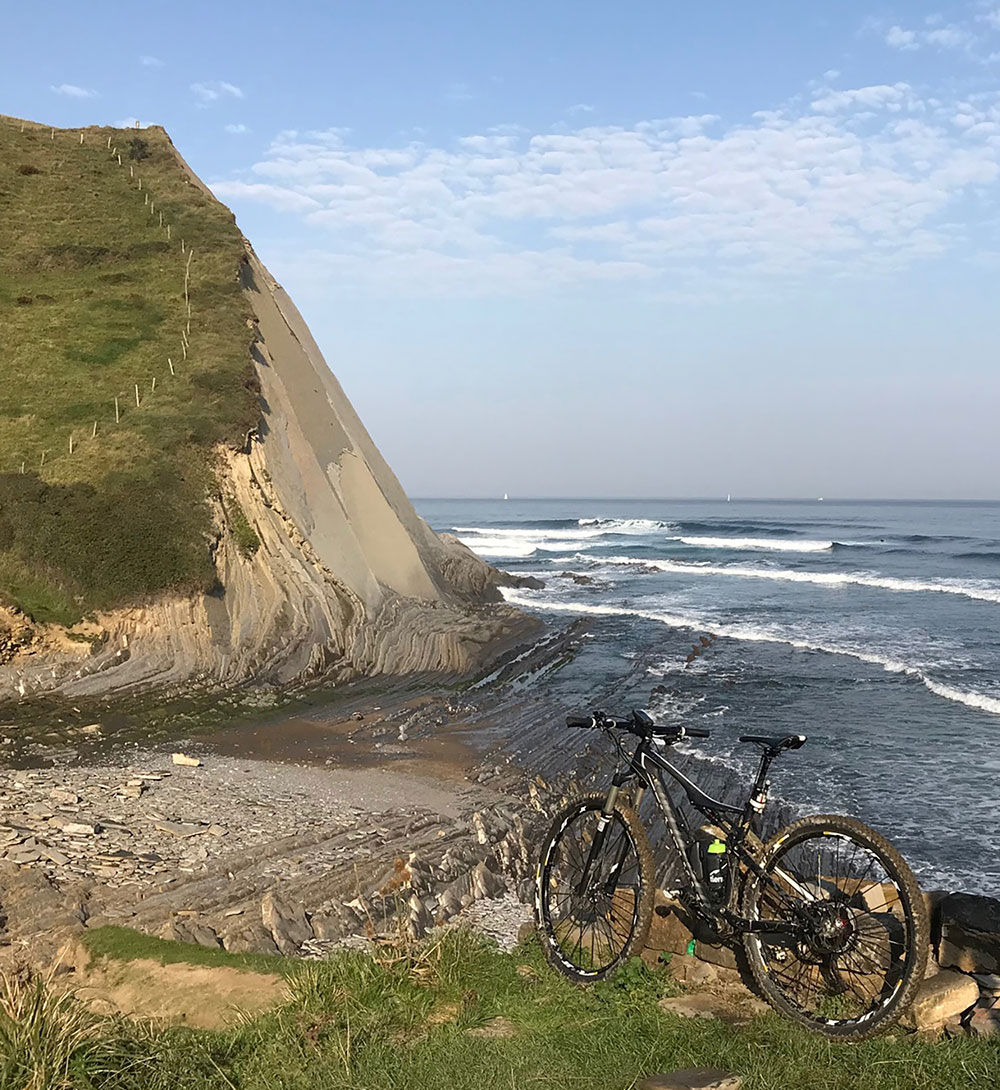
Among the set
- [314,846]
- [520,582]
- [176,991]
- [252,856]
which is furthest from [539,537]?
[176,991]

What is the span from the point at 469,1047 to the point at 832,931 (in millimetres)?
2427

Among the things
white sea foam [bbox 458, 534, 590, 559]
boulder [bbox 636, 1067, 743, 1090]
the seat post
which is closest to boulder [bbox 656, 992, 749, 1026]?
boulder [bbox 636, 1067, 743, 1090]

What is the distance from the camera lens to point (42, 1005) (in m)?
5.25

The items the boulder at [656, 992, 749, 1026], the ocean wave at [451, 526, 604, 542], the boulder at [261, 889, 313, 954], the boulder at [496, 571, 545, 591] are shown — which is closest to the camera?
the boulder at [656, 992, 749, 1026]

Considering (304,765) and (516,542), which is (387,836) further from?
(516,542)

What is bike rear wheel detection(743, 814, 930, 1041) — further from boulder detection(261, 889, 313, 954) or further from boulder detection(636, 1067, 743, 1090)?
boulder detection(261, 889, 313, 954)

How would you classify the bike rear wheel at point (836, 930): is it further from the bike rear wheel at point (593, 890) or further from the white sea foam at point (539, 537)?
the white sea foam at point (539, 537)

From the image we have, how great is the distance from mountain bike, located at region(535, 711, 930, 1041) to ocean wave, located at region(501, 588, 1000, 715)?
16525 millimetres

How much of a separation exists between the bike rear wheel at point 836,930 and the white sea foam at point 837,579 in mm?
37752

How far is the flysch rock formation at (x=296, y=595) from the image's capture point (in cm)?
1956

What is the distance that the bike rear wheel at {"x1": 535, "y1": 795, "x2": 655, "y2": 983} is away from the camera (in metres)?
6.32

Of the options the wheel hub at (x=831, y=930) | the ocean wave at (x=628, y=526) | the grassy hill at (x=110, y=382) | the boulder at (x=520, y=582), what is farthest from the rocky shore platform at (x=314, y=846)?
the ocean wave at (x=628, y=526)

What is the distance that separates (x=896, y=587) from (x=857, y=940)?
1676 inches

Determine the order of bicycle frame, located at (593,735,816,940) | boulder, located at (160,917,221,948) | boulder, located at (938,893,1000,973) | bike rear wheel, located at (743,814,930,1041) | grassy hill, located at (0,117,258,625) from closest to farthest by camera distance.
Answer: bike rear wheel, located at (743,814,930,1041) → bicycle frame, located at (593,735,816,940) → boulder, located at (938,893,1000,973) → boulder, located at (160,917,221,948) → grassy hill, located at (0,117,258,625)
